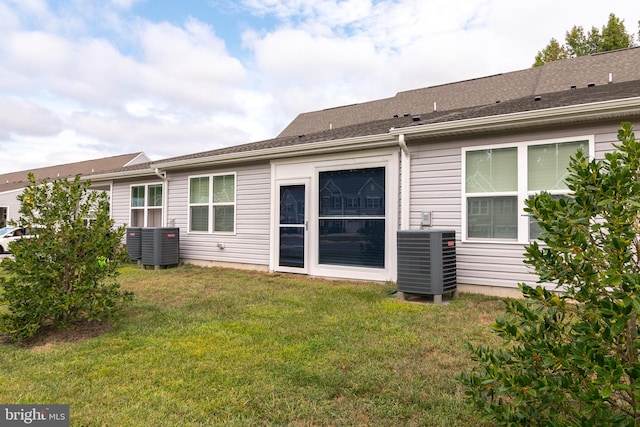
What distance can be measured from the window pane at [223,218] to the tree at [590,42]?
23936 millimetres

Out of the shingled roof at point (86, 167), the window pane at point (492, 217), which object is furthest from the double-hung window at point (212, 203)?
the shingled roof at point (86, 167)

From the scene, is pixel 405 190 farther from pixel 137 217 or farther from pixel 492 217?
pixel 137 217

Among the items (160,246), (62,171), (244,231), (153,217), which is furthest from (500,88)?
(62,171)

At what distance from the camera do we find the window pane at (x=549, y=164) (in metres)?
4.94

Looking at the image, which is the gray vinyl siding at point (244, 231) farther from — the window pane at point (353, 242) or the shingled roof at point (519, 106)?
the window pane at point (353, 242)

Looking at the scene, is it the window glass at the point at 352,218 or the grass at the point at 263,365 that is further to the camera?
the window glass at the point at 352,218

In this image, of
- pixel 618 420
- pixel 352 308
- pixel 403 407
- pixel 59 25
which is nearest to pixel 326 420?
pixel 403 407

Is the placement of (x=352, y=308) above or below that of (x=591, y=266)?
below

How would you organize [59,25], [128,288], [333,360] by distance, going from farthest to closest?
[59,25]
[128,288]
[333,360]

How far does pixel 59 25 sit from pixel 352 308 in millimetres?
10320

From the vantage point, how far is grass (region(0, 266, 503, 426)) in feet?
7.34

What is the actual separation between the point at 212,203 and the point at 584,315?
8082 millimetres

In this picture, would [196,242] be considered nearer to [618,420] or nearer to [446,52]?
[618,420]

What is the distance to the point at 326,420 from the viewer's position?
2.15 metres
